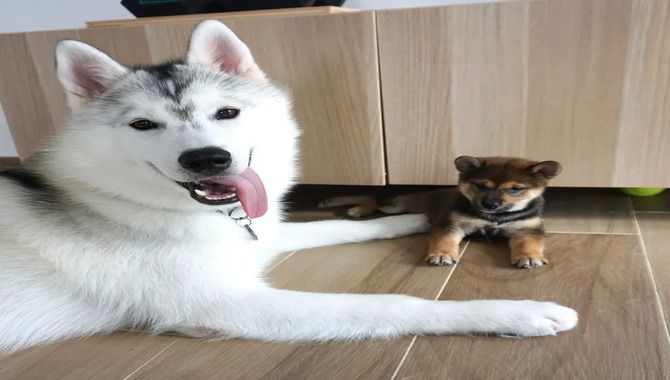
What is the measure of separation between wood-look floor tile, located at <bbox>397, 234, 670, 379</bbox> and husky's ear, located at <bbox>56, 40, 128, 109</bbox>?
3.18 ft

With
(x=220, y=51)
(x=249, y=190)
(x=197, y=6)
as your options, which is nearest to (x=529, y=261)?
(x=249, y=190)

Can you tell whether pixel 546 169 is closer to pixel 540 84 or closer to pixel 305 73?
pixel 540 84

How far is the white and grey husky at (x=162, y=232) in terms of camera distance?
98 centimetres

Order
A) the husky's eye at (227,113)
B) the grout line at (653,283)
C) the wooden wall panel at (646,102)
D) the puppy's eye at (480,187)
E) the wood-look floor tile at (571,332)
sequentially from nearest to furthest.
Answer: the wood-look floor tile at (571,332)
the grout line at (653,283)
the husky's eye at (227,113)
the wooden wall panel at (646,102)
the puppy's eye at (480,187)

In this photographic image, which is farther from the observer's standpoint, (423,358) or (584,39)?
(584,39)

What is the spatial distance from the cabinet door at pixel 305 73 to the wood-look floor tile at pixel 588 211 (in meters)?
0.66

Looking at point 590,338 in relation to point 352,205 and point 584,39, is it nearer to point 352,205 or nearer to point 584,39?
point 584,39

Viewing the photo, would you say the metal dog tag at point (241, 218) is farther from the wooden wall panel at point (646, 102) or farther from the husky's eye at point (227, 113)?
the wooden wall panel at point (646, 102)

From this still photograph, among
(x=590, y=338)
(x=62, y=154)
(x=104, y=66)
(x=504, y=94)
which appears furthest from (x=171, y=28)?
(x=590, y=338)

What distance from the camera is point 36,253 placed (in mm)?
1059

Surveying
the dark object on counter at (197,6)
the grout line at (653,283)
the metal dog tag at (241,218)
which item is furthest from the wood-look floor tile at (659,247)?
the dark object on counter at (197,6)

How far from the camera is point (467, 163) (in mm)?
1370

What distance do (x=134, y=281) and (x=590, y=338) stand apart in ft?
3.31

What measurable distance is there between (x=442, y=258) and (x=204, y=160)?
729 millimetres
